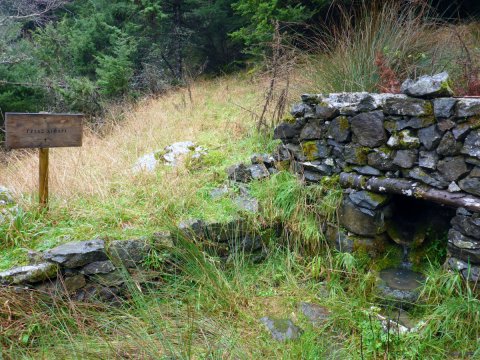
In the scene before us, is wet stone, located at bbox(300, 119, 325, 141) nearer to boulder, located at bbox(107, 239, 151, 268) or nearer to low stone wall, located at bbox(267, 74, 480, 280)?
low stone wall, located at bbox(267, 74, 480, 280)

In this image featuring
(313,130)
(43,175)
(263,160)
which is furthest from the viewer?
(263,160)

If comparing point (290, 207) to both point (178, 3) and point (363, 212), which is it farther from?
point (178, 3)

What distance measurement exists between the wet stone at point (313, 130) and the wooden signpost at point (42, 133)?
7.77 feet

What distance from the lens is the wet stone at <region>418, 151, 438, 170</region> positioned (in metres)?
3.41

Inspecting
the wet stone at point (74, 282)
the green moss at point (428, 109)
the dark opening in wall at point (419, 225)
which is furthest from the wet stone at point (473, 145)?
the wet stone at point (74, 282)

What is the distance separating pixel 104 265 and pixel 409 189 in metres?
2.74

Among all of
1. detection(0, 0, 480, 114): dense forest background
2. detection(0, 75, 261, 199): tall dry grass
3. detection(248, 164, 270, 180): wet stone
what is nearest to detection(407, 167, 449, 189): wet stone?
detection(248, 164, 270, 180): wet stone

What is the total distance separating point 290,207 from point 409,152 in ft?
4.22

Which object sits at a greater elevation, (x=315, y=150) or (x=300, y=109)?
(x=300, y=109)

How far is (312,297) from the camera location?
12.1 ft

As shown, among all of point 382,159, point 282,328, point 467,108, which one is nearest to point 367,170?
point 382,159

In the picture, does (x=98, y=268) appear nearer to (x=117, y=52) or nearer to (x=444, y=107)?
(x=444, y=107)

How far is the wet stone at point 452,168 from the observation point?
324cm

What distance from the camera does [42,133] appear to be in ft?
12.8
